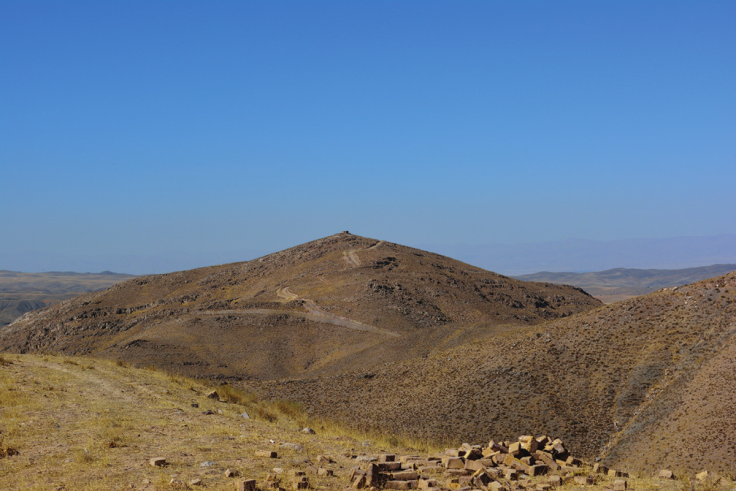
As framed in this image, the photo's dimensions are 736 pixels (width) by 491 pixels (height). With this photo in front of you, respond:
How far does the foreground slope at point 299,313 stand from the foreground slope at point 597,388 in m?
8.34

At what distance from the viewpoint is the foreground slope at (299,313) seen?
4450cm

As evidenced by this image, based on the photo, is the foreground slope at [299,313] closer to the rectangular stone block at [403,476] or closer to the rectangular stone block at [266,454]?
the rectangular stone block at [266,454]

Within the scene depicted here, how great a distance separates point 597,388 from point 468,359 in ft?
22.3

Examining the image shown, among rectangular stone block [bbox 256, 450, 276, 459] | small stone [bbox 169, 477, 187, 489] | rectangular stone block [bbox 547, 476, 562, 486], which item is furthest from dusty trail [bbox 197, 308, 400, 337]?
small stone [bbox 169, 477, 187, 489]

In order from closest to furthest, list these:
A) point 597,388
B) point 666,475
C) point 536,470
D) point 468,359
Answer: point 536,470 < point 666,475 < point 597,388 < point 468,359

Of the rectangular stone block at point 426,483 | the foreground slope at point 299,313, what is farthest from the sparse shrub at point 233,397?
the rectangular stone block at point 426,483

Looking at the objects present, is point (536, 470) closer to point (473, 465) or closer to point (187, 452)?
point (473, 465)

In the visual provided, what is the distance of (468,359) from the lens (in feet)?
91.7

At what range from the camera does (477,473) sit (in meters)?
12.2

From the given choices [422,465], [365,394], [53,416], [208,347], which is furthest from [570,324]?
[208,347]

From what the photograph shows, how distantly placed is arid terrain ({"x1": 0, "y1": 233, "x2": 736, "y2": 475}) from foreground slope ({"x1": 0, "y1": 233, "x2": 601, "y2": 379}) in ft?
0.80

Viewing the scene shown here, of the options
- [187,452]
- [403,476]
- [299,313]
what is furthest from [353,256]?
[403,476]

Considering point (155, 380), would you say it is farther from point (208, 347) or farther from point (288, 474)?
point (208, 347)

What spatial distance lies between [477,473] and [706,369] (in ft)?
41.2
